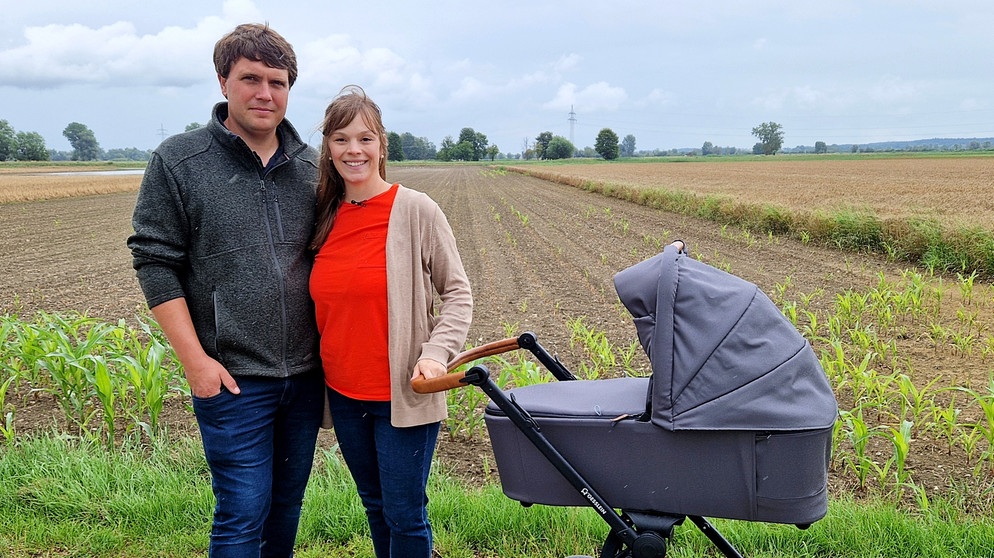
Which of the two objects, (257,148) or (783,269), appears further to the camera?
(783,269)

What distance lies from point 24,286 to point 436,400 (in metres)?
10.1

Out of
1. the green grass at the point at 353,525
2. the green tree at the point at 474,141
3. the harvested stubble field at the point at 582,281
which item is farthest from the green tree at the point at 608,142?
the green grass at the point at 353,525

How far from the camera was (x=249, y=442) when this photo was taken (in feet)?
6.94

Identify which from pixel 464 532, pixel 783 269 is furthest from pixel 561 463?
pixel 783 269

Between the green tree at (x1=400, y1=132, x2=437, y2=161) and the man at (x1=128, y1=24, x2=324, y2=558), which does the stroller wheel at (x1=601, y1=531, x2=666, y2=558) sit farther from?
the green tree at (x1=400, y1=132, x2=437, y2=161)

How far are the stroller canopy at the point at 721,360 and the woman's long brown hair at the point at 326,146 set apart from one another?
3.09ft

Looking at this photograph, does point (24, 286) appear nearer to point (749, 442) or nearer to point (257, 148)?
point (257, 148)

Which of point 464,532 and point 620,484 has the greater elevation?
point 620,484

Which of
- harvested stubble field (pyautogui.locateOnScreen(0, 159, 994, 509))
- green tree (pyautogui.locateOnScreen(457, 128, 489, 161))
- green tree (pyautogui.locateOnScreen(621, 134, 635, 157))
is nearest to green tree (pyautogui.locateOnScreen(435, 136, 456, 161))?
green tree (pyautogui.locateOnScreen(457, 128, 489, 161))

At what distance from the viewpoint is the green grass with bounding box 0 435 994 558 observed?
2.79m

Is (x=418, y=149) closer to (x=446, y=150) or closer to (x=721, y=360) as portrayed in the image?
(x=446, y=150)

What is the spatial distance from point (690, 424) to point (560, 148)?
127 metres

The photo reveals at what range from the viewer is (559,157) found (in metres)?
127

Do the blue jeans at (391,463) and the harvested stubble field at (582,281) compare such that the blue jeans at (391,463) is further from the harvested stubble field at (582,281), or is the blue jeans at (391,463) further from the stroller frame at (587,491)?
the harvested stubble field at (582,281)
